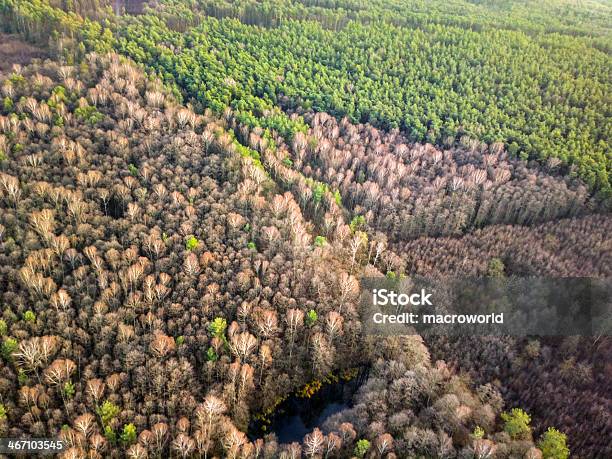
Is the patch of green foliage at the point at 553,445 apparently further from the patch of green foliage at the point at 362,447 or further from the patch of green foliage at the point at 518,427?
the patch of green foliage at the point at 362,447

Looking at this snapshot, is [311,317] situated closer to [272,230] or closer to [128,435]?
[272,230]

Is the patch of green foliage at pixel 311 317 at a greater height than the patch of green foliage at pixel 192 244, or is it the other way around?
the patch of green foliage at pixel 192 244

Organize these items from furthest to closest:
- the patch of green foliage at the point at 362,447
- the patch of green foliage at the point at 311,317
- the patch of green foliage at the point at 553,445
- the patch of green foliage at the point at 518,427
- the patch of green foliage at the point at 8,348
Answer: the patch of green foliage at the point at 311,317 → the patch of green foliage at the point at 518,427 → the patch of green foliage at the point at 553,445 → the patch of green foliage at the point at 8,348 → the patch of green foliage at the point at 362,447

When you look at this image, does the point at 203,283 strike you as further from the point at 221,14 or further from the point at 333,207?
the point at 221,14

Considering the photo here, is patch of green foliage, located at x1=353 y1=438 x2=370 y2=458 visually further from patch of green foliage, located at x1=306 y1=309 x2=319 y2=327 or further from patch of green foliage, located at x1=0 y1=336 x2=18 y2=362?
patch of green foliage, located at x1=0 y1=336 x2=18 y2=362

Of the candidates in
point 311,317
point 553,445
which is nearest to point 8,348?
point 311,317

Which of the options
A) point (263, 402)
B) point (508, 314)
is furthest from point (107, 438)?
point (508, 314)

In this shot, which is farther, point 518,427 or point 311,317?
point 311,317

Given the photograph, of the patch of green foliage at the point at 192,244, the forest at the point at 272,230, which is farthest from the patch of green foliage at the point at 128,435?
the patch of green foliage at the point at 192,244
